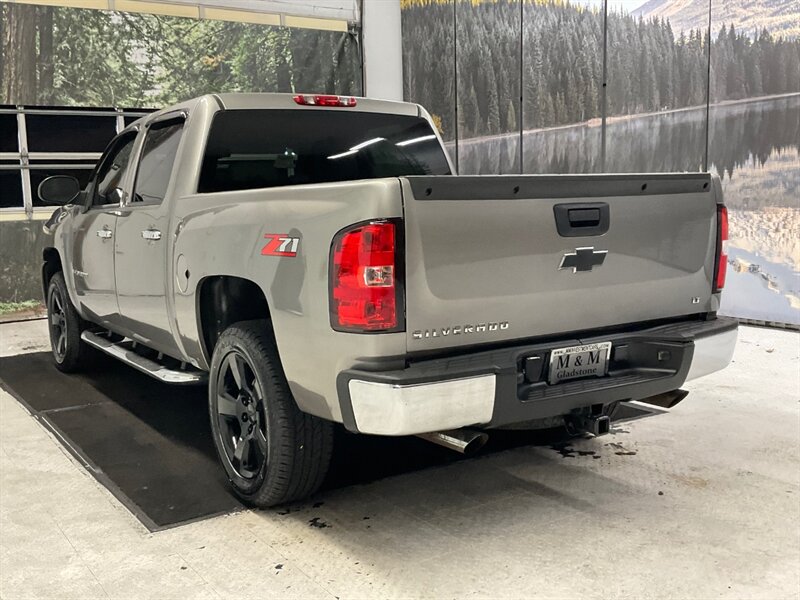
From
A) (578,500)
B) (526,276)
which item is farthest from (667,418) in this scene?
(526,276)

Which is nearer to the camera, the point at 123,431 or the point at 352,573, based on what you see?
the point at 352,573

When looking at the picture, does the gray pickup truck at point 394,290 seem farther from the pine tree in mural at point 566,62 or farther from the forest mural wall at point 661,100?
the pine tree in mural at point 566,62

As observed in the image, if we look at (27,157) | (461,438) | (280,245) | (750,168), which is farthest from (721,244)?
(27,157)

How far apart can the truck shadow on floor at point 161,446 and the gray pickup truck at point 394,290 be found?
31 centimetres

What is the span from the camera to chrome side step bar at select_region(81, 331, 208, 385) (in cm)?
367

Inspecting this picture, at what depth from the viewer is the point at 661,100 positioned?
24.4ft

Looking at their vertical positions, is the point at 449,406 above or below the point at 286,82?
below

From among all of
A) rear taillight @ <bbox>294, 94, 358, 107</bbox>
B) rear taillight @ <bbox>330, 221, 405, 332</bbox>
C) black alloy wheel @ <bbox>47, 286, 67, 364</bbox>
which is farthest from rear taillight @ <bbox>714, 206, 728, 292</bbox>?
black alloy wheel @ <bbox>47, 286, 67, 364</bbox>

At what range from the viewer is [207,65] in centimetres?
1056

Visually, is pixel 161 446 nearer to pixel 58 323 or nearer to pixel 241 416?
pixel 241 416

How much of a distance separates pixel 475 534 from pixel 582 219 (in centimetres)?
125

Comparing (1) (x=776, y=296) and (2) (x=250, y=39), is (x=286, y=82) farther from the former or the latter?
(1) (x=776, y=296)

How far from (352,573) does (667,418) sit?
2454mm

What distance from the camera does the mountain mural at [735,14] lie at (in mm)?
6316
